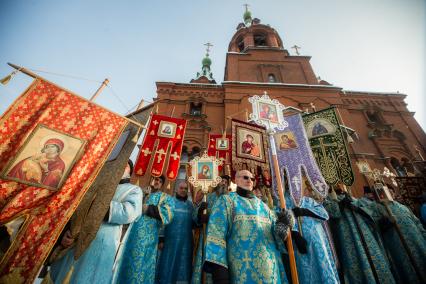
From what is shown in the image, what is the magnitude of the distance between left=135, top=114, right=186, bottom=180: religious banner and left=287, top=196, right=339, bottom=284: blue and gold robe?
403cm

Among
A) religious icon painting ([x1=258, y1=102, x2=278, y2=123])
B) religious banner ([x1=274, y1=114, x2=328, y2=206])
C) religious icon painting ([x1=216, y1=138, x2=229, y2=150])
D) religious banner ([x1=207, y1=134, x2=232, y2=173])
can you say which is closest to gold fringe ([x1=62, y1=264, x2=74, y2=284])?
religious banner ([x1=274, y1=114, x2=328, y2=206])

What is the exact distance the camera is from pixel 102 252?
2822 mm

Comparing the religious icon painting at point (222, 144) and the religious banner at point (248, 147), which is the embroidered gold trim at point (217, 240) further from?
the religious icon painting at point (222, 144)

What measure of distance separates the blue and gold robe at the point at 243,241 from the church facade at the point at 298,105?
28.3 ft

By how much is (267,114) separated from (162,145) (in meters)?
3.69

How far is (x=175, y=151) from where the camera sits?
22.7 ft

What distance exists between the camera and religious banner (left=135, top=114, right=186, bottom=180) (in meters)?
6.47

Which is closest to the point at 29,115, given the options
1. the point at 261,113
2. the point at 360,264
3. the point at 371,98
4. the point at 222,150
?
the point at 261,113

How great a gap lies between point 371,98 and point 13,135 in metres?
18.4

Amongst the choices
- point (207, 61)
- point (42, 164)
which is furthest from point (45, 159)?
point (207, 61)

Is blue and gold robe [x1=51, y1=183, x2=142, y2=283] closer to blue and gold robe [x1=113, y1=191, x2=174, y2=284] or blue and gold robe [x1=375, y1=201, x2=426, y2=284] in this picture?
blue and gold robe [x1=113, y1=191, x2=174, y2=284]

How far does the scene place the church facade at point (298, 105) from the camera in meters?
11.8

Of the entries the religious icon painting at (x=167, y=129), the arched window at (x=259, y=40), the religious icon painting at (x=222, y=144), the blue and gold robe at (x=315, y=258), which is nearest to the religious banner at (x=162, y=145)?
the religious icon painting at (x=167, y=129)

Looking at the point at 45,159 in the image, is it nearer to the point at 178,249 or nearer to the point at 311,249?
the point at 178,249
